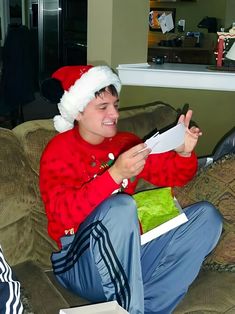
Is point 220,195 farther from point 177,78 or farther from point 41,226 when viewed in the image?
point 177,78

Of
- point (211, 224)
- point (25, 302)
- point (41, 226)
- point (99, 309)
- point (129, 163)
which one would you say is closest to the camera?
point (99, 309)

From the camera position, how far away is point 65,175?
170 cm

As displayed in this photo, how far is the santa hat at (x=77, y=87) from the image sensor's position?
5.77 ft

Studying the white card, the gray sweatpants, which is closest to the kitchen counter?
the white card

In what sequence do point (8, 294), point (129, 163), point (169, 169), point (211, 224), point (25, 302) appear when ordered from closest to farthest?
point (8, 294) < point (25, 302) < point (129, 163) < point (211, 224) < point (169, 169)

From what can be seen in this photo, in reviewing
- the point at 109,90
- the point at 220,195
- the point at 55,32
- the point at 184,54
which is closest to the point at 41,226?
the point at 109,90

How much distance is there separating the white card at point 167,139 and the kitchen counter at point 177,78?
1.31m

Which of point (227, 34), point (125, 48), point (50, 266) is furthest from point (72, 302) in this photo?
point (227, 34)

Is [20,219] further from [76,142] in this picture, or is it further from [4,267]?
[4,267]

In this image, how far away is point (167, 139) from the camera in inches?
64.3

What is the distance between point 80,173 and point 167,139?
1.08ft

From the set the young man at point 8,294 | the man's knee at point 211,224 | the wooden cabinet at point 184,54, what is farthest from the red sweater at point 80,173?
the wooden cabinet at point 184,54

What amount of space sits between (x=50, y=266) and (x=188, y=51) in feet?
15.8

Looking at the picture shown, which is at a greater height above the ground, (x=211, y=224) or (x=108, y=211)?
(x=108, y=211)
